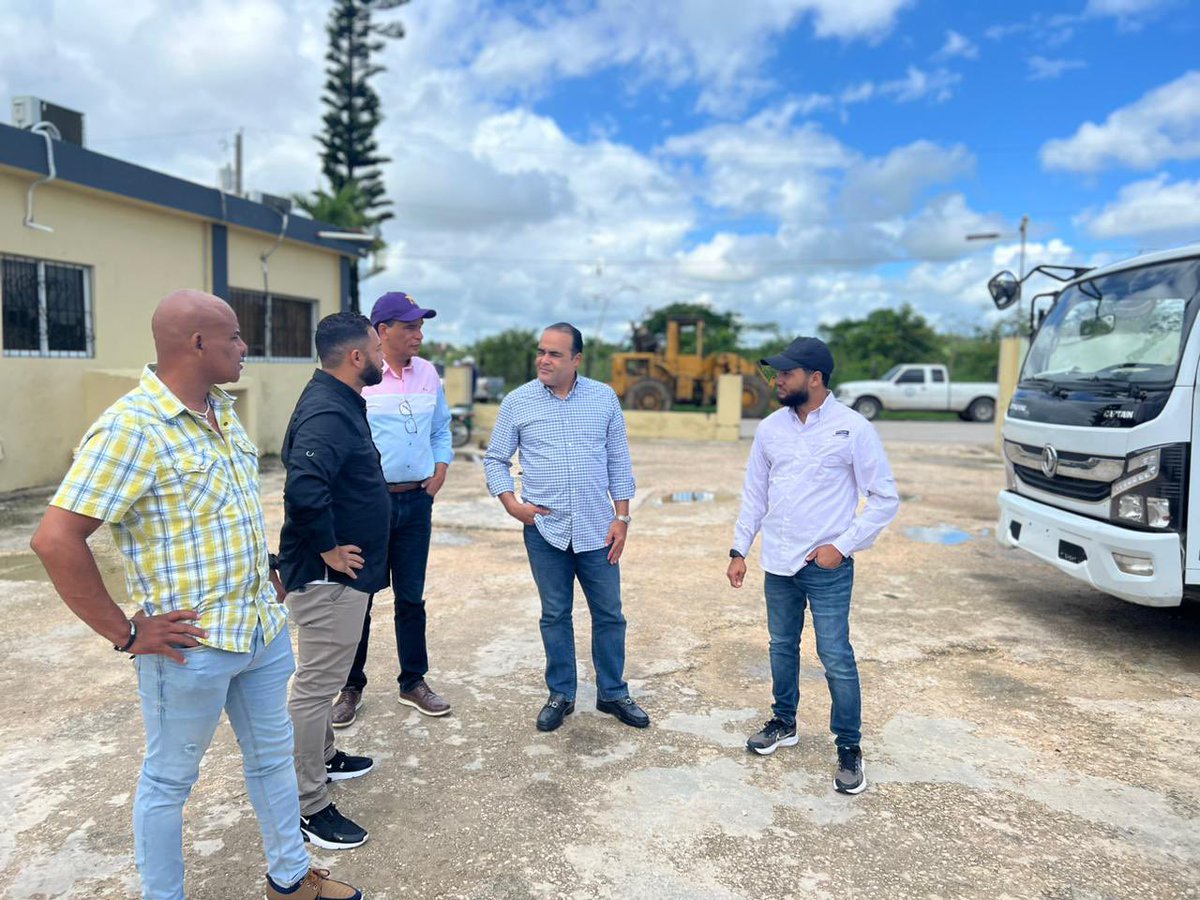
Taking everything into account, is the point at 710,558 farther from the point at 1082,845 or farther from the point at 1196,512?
the point at 1082,845

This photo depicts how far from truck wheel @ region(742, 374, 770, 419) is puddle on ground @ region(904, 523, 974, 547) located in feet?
48.5

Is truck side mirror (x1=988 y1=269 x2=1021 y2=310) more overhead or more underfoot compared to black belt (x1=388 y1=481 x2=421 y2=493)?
more overhead

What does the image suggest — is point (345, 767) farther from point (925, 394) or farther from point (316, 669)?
point (925, 394)

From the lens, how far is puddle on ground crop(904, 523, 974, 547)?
7.71 metres

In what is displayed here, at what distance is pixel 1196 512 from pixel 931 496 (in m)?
6.23

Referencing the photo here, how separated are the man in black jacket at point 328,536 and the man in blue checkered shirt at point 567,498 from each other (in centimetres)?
84

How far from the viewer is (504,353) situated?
116 ft

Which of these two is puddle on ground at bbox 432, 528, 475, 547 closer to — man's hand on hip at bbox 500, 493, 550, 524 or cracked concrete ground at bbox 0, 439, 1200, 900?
cracked concrete ground at bbox 0, 439, 1200, 900

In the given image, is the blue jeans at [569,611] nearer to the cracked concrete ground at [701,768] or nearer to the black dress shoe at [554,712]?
the black dress shoe at [554,712]

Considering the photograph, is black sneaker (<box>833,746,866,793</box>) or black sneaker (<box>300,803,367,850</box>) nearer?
black sneaker (<box>300,803,367,850</box>)

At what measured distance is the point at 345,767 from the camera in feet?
10.5

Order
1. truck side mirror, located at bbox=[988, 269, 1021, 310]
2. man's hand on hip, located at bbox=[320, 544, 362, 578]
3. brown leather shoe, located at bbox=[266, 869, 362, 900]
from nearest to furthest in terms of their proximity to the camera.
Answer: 1. brown leather shoe, located at bbox=[266, 869, 362, 900]
2. man's hand on hip, located at bbox=[320, 544, 362, 578]
3. truck side mirror, located at bbox=[988, 269, 1021, 310]

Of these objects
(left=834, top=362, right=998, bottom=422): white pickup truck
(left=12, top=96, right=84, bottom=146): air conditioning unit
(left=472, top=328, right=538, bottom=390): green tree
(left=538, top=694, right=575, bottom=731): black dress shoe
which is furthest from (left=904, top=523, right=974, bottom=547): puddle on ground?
(left=472, top=328, right=538, bottom=390): green tree

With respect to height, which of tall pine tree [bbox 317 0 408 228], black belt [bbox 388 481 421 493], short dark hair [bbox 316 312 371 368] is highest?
tall pine tree [bbox 317 0 408 228]
